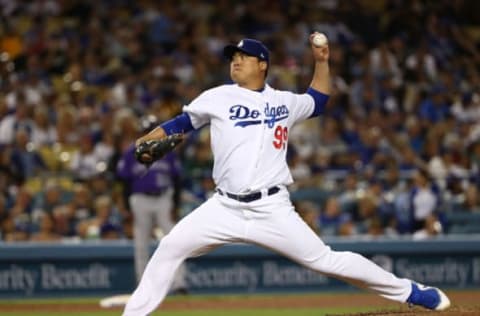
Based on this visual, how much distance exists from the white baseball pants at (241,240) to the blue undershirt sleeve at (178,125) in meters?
0.48

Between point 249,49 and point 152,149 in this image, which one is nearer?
point 152,149

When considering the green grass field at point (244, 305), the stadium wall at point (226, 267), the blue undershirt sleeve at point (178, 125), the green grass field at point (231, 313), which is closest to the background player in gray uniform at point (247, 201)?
the blue undershirt sleeve at point (178, 125)

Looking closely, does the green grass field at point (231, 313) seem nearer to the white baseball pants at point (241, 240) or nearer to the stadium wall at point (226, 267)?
the stadium wall at point (226, 267)

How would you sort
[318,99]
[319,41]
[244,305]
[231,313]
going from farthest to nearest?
[244,305]
[231,313]
[318,99]
[319,41]

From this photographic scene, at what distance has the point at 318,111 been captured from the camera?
7.11 meters

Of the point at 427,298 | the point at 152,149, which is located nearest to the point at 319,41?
the point at 152,149

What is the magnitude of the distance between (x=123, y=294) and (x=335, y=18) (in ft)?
23.4

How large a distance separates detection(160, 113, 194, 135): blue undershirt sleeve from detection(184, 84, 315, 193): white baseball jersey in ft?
0.11

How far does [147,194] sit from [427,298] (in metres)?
5.28

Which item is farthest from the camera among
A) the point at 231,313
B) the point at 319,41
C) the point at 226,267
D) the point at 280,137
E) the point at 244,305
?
the point at 226,267

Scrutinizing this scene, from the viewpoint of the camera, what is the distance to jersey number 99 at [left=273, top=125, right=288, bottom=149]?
6797 millimetres

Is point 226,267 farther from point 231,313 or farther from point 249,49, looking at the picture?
point 249,49

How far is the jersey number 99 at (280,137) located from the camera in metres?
6.80

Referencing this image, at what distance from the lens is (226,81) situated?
16.3 m
